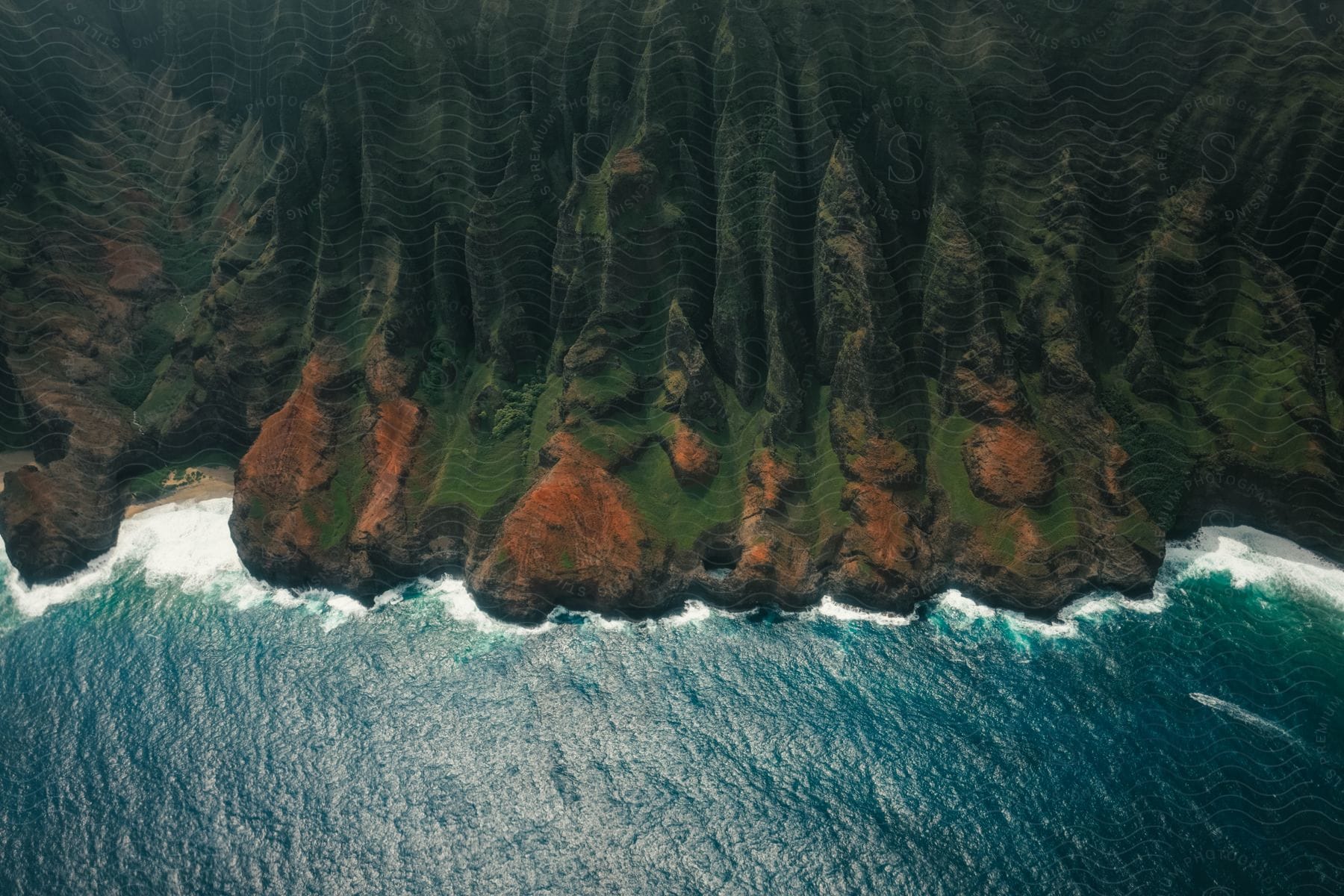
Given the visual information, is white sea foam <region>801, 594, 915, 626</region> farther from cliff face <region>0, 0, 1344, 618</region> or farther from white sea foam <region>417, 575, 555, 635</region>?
white sea foam <region>417, 575, 555, 635</region>

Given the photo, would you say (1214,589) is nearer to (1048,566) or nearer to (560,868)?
(1048,566)

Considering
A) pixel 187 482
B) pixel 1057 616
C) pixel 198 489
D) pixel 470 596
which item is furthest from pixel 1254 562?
pixel 187 482

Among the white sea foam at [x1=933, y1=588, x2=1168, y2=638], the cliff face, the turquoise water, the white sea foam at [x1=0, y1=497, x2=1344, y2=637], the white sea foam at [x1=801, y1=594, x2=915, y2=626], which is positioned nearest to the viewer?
the turquoise water

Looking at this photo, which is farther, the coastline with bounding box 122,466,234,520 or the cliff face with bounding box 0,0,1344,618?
the coastline with bounding box 122,466,234,520

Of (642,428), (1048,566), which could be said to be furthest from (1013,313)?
(642,428)

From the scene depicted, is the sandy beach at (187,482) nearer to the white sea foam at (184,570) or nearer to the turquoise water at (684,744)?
the white sea foam at (184,570)

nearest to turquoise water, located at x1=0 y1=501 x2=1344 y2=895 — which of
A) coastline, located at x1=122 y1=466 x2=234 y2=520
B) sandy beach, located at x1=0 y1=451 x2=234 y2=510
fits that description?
coastline, located at x1=122 y1=466 x2=234 y2=520

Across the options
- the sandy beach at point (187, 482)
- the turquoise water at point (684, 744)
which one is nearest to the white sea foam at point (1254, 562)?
the turquoise water at point (684, 744)

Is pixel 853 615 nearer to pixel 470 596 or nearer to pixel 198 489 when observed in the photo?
pixel 470 596
